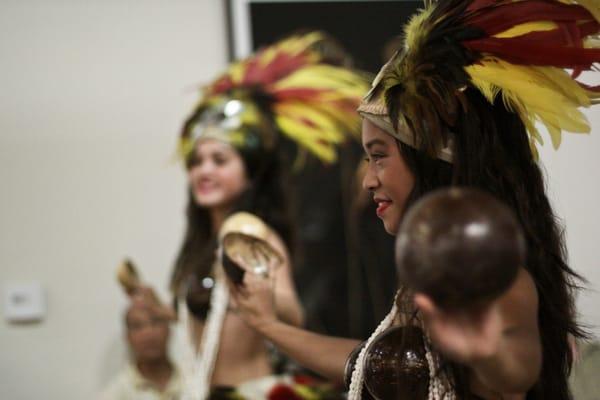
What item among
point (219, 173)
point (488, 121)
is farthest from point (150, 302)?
point (488, 121)

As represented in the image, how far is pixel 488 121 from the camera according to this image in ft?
3.52

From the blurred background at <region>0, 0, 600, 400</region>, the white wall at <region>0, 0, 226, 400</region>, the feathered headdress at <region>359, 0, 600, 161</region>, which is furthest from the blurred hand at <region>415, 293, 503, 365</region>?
the white wall at <region>0, 0, 226, 400</region>

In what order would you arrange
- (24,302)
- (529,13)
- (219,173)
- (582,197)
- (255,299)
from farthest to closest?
(24,302) < (219,173) < (255,299) < (582,197) < (529,13)

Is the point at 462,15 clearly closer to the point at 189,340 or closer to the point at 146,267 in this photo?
the point at 189,340

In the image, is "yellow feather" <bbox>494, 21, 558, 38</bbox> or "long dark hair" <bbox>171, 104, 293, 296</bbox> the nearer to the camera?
"yellow feather" <bbox>494, 21, 558, 38</bbox>

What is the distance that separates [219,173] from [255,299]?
737 millimetres

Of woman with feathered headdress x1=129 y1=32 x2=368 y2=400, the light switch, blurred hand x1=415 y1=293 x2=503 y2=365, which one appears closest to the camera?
blurred hand x1=415 y1=293 x2=503 y2=365

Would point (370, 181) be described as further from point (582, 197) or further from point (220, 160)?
point (220, 160)

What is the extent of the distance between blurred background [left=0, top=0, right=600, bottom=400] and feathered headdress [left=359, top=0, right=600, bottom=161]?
1391 mm

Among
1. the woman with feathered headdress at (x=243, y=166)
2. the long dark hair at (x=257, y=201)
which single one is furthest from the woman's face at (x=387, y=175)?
the long dark hair at (x=257, y=201)

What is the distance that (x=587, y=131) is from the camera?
3.58ft

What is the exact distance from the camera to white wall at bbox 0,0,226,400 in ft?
8.09

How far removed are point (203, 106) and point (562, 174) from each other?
3.68ft

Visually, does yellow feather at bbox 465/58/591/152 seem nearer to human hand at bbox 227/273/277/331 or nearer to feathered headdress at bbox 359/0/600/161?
feathered headdress at bbox 359/0/600/161
